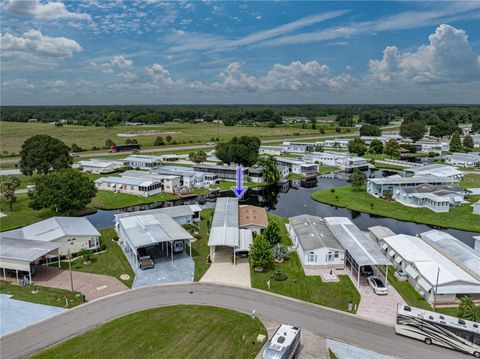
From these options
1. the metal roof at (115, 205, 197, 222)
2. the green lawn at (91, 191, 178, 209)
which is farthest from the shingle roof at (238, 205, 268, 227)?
the green lawn at (91, 191, 178, 209)

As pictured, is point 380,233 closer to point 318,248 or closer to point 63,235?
point 318,248

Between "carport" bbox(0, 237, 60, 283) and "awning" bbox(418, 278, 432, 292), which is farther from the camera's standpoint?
"carport" bbox(0, 237, 60, 283)

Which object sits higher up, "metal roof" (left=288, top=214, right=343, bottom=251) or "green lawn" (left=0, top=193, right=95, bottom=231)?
"metal roof" (left=288, top=214, right=343, bottom=251)

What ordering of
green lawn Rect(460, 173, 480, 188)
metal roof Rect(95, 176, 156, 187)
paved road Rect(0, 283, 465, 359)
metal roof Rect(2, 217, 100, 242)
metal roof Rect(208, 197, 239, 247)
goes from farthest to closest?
green lawn Rect(460, 173, 480, 188) → metal roof Rect(95, 176, 156, 187) → metal roof Rect(2, 217, 100, 242) → metal roof Rect(208, 197, 239, 247) → paved road Rect(0, 283, 465, 359)

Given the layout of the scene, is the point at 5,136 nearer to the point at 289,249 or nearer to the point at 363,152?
the point at 363,152

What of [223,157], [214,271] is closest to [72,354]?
[214,271]

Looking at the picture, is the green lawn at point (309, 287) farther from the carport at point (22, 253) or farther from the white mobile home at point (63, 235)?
the carport at point (22, 253)

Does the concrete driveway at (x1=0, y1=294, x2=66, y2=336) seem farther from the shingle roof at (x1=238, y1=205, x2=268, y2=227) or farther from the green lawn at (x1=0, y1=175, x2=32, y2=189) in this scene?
the green lawn at (x1=0, y1=175, x2=32, y2=189)
